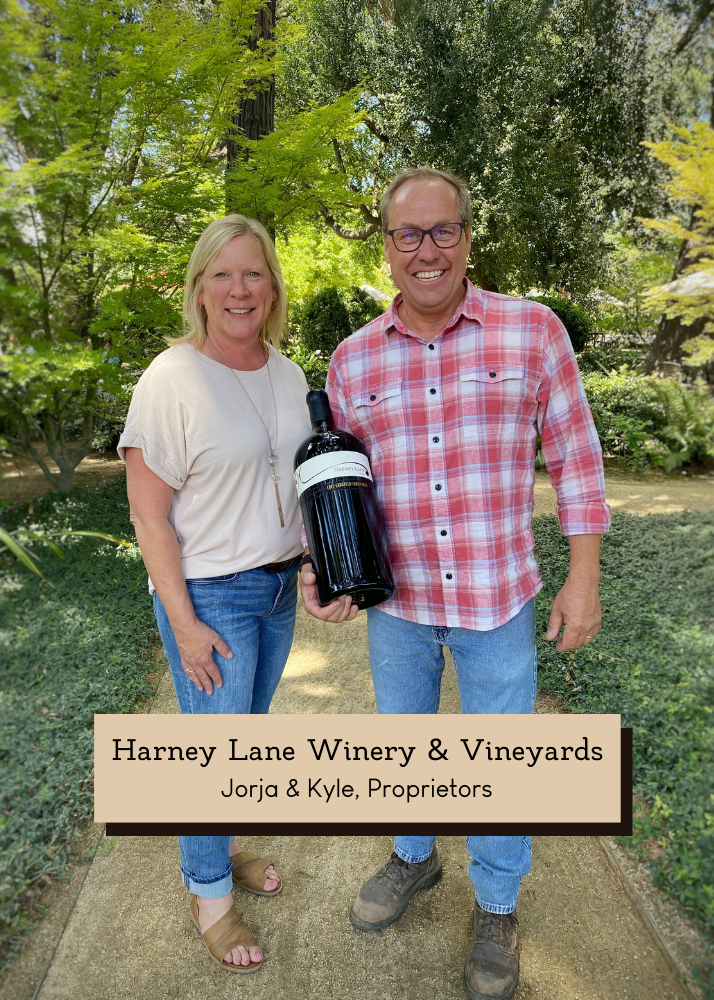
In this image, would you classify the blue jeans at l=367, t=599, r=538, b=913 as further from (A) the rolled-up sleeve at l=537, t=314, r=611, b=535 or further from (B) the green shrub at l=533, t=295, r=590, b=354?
(B) the green shrub at l=533, t=295, r=590, b=354

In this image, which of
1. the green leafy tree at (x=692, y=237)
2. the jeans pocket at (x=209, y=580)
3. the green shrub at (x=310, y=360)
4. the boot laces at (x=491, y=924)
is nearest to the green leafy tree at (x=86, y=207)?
the jeans pocket at (x=209, y=580)

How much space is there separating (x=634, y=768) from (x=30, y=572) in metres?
1.23

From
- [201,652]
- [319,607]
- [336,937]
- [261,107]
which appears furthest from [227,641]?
[261,107]

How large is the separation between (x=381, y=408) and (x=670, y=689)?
0.88 m

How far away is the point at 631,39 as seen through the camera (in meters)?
1.23

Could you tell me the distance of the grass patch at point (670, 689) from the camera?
1.05m

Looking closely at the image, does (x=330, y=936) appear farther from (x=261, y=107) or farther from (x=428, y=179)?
(x=261, y=107)

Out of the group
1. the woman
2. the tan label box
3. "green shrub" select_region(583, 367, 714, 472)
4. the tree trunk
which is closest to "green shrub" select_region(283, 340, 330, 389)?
the tree trunk

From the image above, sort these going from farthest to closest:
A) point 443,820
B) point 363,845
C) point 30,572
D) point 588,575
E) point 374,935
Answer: point 363,845, point 374,935, point 588,575, point 443,820, point 30,572

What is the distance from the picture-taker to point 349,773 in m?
1.31

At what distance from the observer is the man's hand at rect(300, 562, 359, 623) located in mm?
1391

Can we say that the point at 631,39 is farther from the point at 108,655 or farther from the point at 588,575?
the point at 108,655

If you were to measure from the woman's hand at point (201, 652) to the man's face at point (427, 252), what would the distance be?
976 mm

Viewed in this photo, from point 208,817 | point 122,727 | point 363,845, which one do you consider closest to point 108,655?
point 122,727
